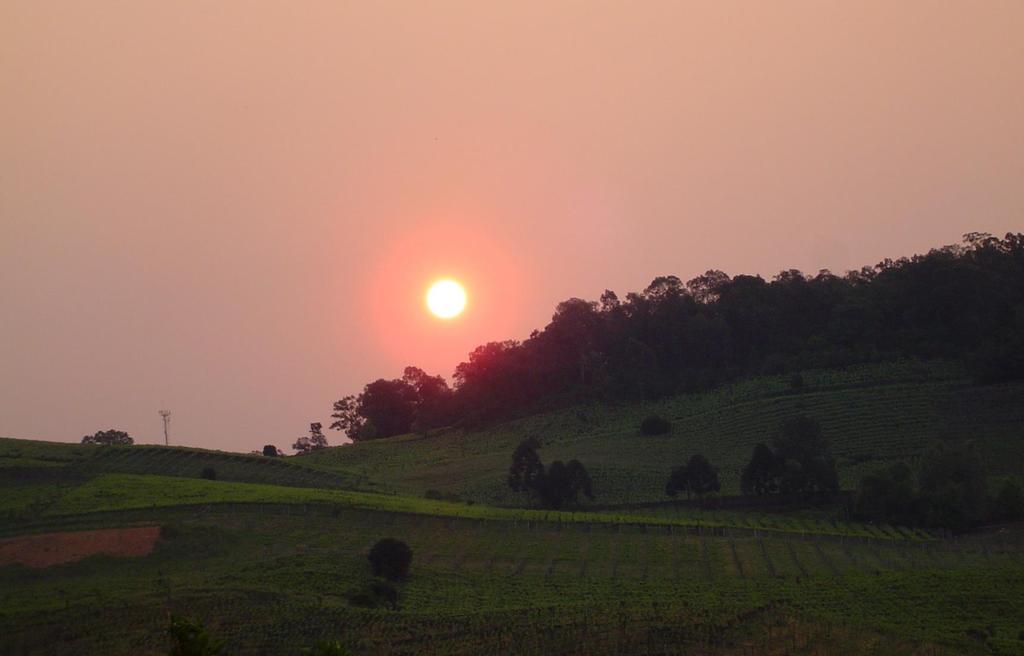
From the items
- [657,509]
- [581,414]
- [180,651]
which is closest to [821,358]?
[581,414]

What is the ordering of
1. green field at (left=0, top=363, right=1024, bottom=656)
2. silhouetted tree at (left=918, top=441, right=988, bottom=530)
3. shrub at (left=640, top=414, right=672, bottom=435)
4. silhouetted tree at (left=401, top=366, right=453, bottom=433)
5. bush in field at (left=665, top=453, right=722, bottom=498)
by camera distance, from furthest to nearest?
silhouetted tree at (left=401, top=366, right=453, bottom=433), shrub at (left=640, top=414, right=672, bottom=435), bush in field at (left=665, top=453, right=722, bottom=498), silhouetted tree at (left=918, top=441, right=988, bottom=530), green field at (left=0, top=363, right=1024, bottom=656)

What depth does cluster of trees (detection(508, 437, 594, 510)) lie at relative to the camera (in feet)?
278

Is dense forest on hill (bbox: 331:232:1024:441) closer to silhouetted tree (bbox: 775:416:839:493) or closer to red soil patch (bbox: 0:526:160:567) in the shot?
silhouetted tree (bbox: 775:416:839:493)

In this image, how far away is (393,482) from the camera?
315 feet

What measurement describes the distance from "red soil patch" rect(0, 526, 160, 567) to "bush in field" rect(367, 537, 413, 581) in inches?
500

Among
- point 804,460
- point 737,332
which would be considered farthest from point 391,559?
point 737,332

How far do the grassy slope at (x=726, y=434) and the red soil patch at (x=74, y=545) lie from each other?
26.8 meters

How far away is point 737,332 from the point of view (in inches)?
4943

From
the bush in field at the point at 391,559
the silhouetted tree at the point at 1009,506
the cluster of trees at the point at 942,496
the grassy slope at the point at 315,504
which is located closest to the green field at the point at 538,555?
the grassy slope at the point at 315,504

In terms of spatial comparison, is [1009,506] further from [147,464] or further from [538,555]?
[147,464]

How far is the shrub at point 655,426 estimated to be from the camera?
104562 millimetres

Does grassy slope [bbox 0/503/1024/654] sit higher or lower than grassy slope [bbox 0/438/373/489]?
lower

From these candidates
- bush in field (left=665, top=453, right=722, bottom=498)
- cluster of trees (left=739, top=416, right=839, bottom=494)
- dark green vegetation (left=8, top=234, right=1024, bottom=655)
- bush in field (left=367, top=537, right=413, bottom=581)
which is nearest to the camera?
dark green vegetation (left=8, top=234, right=1024, bottom=655)

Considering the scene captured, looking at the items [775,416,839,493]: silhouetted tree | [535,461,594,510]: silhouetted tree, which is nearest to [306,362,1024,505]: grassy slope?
[535,461,594,510]: silhouetted tree
